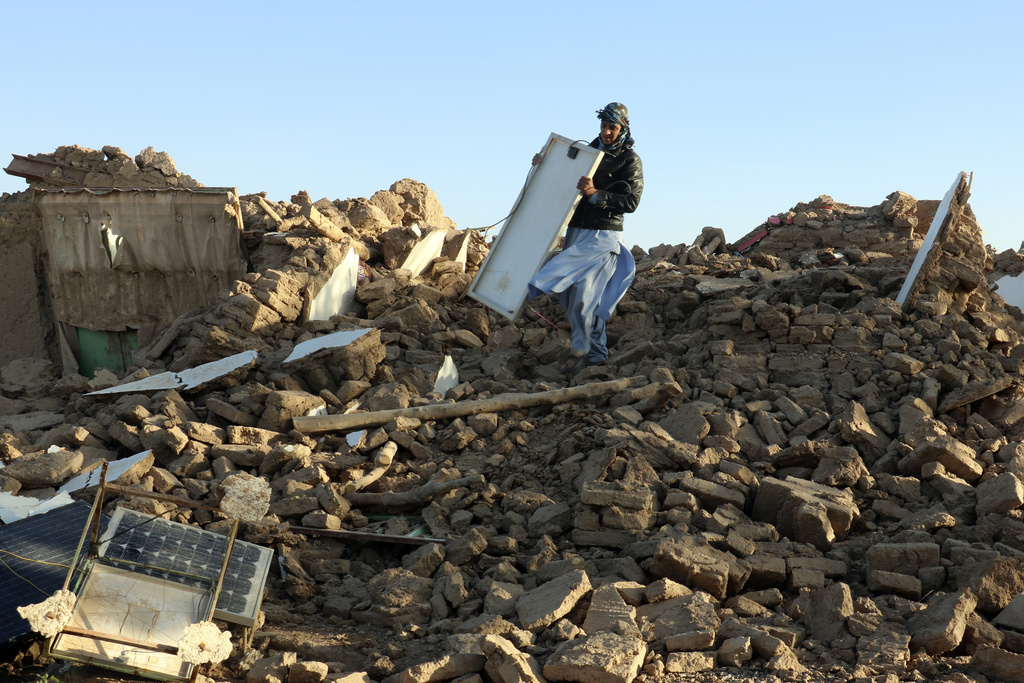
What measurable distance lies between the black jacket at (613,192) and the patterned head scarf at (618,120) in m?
0.05

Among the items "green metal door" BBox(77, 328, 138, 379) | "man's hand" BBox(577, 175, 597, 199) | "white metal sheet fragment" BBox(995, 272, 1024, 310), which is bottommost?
"green metal door" BBox(77, 328, 138, 379)

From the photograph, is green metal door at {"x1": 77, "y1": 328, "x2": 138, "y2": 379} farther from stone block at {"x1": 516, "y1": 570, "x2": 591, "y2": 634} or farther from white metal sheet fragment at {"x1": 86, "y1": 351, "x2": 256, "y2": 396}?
stone block at {"x1": 516, "y1": 570, "x2": 591, "y2": 634}

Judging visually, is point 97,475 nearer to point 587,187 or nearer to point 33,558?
point 33,558

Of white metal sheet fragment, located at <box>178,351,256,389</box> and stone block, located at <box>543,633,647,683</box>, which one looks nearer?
stone block, located at <box>543,633,647,683</box>

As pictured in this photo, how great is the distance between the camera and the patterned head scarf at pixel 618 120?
244 inches

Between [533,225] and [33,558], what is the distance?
14.1 feet

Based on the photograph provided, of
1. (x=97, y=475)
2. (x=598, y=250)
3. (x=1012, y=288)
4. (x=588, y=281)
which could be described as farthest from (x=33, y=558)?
(x=1012, y=288)

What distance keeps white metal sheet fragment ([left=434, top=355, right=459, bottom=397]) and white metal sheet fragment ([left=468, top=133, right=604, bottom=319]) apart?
30.9 inches

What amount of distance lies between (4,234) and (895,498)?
31.4 ft

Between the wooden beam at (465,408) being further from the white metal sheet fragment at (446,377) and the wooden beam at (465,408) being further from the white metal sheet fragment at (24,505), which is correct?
the white metal sheet fragment at (24,505)

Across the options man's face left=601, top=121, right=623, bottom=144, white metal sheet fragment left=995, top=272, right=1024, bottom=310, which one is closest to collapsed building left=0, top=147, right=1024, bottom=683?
man's face left=601, top=121, right=623, bottom=144

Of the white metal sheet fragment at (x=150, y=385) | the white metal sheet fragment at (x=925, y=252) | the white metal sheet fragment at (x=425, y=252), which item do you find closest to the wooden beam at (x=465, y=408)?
the white metal sheet fragment at (x=150, y=385)

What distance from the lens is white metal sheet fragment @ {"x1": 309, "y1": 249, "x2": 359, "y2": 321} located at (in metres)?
7.19

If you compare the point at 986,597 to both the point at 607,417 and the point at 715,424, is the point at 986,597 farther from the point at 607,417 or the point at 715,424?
the point at 607,417
